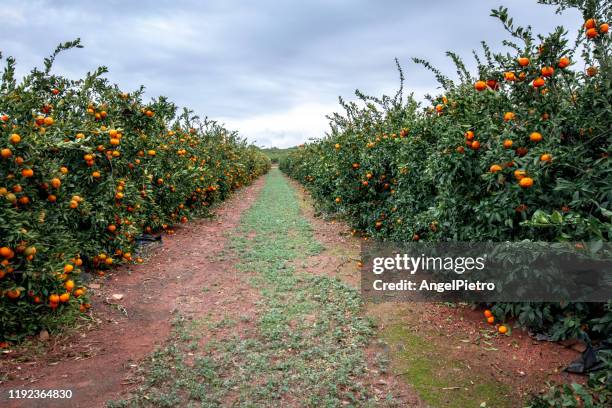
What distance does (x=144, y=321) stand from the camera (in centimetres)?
416

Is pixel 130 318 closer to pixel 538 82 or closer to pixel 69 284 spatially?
pixel 69 284

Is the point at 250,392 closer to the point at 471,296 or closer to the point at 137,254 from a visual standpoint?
the point at 471,296

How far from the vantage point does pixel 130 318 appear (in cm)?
425

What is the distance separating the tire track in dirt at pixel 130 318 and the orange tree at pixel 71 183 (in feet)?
1.06

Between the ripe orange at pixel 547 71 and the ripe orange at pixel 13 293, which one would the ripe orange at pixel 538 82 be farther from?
the ripe orange at pixel 13 293

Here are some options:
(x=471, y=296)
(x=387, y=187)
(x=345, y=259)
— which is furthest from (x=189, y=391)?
(x=387, y=187)

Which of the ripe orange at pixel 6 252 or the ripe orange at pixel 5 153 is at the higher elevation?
the ripe orange at pixel 5 153

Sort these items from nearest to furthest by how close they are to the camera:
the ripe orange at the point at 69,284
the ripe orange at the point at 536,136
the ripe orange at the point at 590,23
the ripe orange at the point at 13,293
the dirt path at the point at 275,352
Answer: the dirt path at the point at 275,352 < the ripe orange at the point at 590,23 < the ripe orange at the point at 536,136 < the ripe orange at the point at 13,293 < the ripe orange at the point at 69,284

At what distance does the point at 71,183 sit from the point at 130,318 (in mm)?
1841

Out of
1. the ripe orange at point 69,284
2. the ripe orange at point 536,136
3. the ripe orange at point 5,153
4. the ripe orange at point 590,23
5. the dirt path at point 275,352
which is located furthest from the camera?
the ripe orange at point 69,284

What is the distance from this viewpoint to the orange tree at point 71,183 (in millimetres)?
3383

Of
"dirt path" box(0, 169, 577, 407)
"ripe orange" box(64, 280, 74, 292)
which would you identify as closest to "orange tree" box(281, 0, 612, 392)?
"dirt path" box(0, 169, 577, 407)

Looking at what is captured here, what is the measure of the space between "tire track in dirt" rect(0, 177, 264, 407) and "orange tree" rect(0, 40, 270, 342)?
1.06ft

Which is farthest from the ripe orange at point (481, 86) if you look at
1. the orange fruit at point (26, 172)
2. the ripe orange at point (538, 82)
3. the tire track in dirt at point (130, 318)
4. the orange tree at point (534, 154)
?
the orange fruit at point (26, 172)
